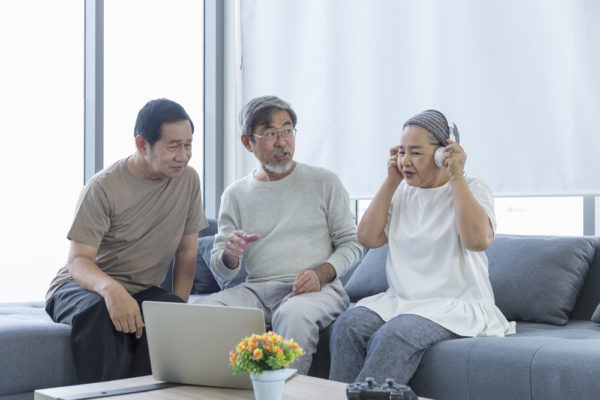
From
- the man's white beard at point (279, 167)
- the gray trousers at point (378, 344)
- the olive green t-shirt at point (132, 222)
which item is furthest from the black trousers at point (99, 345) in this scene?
the man's white beard at point (279, 167)

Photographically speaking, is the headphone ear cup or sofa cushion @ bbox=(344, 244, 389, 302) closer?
the headphone ear cup

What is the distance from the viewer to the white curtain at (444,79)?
2949 millimetres

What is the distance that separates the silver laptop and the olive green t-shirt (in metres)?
0.78

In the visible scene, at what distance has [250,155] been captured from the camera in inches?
176

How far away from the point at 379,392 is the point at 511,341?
0.80 meters

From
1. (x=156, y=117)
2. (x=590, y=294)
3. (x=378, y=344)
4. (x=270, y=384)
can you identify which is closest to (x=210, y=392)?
(x=270, y=384)

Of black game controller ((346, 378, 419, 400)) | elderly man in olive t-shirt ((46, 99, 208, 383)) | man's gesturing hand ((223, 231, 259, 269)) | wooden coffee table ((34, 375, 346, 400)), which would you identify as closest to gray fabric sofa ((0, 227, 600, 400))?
elderly man in olive t-shirt ((46, 99, 208, 383))

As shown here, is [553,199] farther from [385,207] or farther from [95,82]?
[95,82]

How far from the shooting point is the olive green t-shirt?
246cm

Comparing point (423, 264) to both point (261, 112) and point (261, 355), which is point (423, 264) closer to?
point (261, 112)

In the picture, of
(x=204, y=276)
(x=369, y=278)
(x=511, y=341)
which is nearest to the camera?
(x=511, y=341)

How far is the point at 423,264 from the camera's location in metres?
2.31

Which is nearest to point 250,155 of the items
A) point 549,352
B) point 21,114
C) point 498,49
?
point 21,114

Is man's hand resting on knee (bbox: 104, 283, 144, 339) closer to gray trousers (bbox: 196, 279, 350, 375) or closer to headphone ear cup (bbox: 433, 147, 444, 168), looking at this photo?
gray trousers (bbox: 196, 279, 350, 375)
